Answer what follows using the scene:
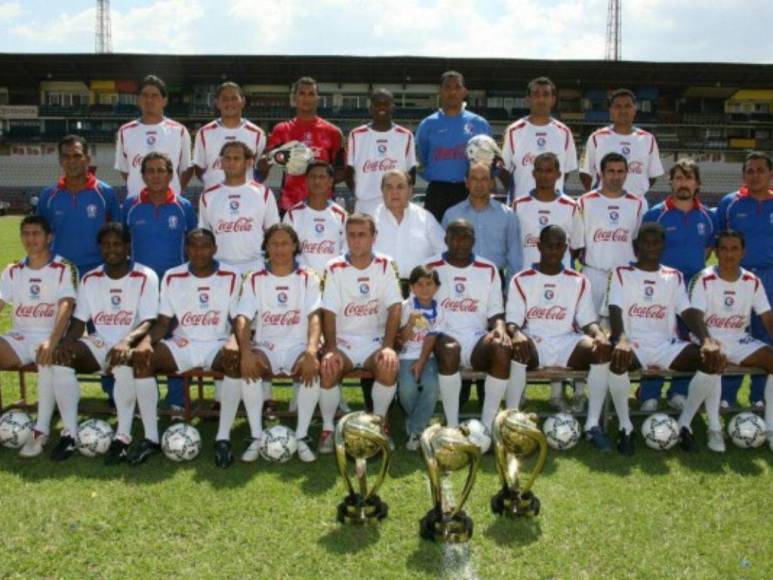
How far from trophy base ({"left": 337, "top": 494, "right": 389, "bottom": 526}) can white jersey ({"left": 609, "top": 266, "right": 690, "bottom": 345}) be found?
2.48 metres

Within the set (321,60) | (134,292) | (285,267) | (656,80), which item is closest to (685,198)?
(285,267)

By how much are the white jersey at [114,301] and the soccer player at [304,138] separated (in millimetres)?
1559

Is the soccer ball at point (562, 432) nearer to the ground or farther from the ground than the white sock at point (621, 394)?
nearer to the ground

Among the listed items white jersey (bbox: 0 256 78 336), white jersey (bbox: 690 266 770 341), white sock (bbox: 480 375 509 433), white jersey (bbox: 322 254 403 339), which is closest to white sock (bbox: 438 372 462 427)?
white sock (bbox: 480 375 509 433)

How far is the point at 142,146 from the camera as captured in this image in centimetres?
632

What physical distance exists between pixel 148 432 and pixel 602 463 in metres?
2.98

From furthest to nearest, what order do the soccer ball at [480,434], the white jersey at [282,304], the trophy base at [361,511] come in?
1. the white jersey at [282,304]
2. the soccer ball at [480,434]
3. the trophy base at [361,511]

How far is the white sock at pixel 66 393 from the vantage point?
4957 millimetres

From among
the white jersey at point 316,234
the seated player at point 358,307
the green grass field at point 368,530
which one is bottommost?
the green grass field at point 368,530

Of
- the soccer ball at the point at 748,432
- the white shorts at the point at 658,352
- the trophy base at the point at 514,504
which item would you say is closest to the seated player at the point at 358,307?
the trophy base at the point at 514,504

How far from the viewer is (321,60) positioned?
3781 cm

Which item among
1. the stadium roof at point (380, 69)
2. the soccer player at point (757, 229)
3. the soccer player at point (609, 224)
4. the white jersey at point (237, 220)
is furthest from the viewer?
the stadium roof at point (380, 69)

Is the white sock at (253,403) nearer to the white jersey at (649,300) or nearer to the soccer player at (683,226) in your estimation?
the white jersey at (649,300)

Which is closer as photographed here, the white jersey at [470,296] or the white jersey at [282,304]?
the white jersey at [282,304]
